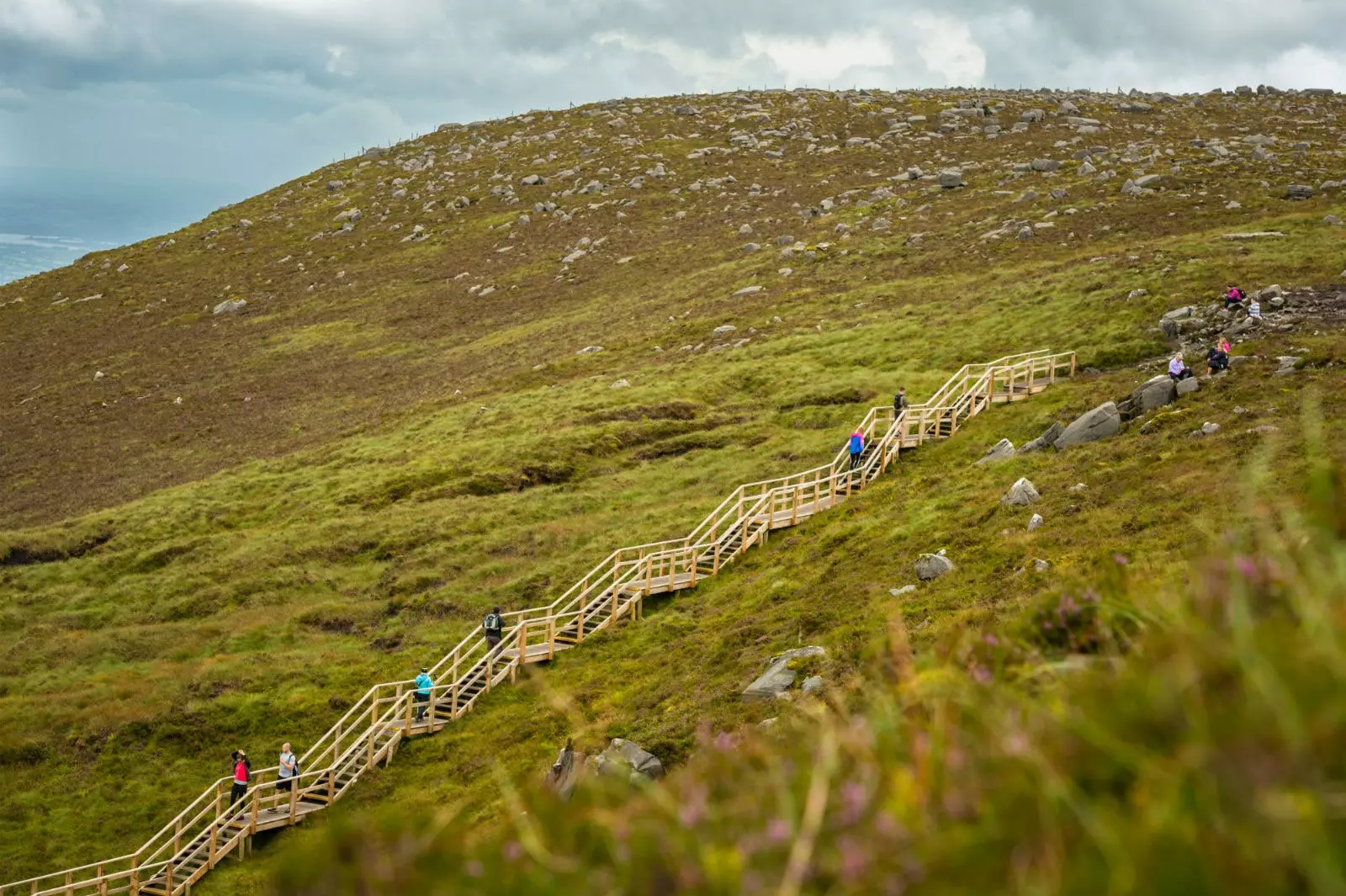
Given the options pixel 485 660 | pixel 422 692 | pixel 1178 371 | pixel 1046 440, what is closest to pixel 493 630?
pixel 485 660

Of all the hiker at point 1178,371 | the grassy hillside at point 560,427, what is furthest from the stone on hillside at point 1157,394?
the grassy hillside at point 560,427

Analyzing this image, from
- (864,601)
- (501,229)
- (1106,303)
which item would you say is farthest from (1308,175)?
(501,229)

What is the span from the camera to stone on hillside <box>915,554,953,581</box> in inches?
872

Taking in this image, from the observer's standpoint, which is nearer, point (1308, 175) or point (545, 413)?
point (545, 413)

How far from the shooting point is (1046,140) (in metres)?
97.6

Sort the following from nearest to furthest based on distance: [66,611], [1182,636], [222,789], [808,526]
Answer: [1182,636], [222,789], [808,526], [66,611]

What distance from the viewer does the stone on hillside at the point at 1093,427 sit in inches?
1137

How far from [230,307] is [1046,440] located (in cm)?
7901

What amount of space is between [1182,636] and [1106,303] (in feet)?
155

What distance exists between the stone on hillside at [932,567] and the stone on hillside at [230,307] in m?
80.8

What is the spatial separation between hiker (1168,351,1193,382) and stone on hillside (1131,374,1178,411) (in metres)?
0.15

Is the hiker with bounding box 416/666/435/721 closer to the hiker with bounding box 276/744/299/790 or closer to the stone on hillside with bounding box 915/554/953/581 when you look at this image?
the hiker with bounding box 276/744/299/790

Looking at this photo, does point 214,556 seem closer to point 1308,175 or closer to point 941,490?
point 941,490

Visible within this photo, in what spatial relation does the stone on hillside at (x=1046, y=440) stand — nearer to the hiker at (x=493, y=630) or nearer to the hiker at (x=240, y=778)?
the hiker at (x=493, y=630)
